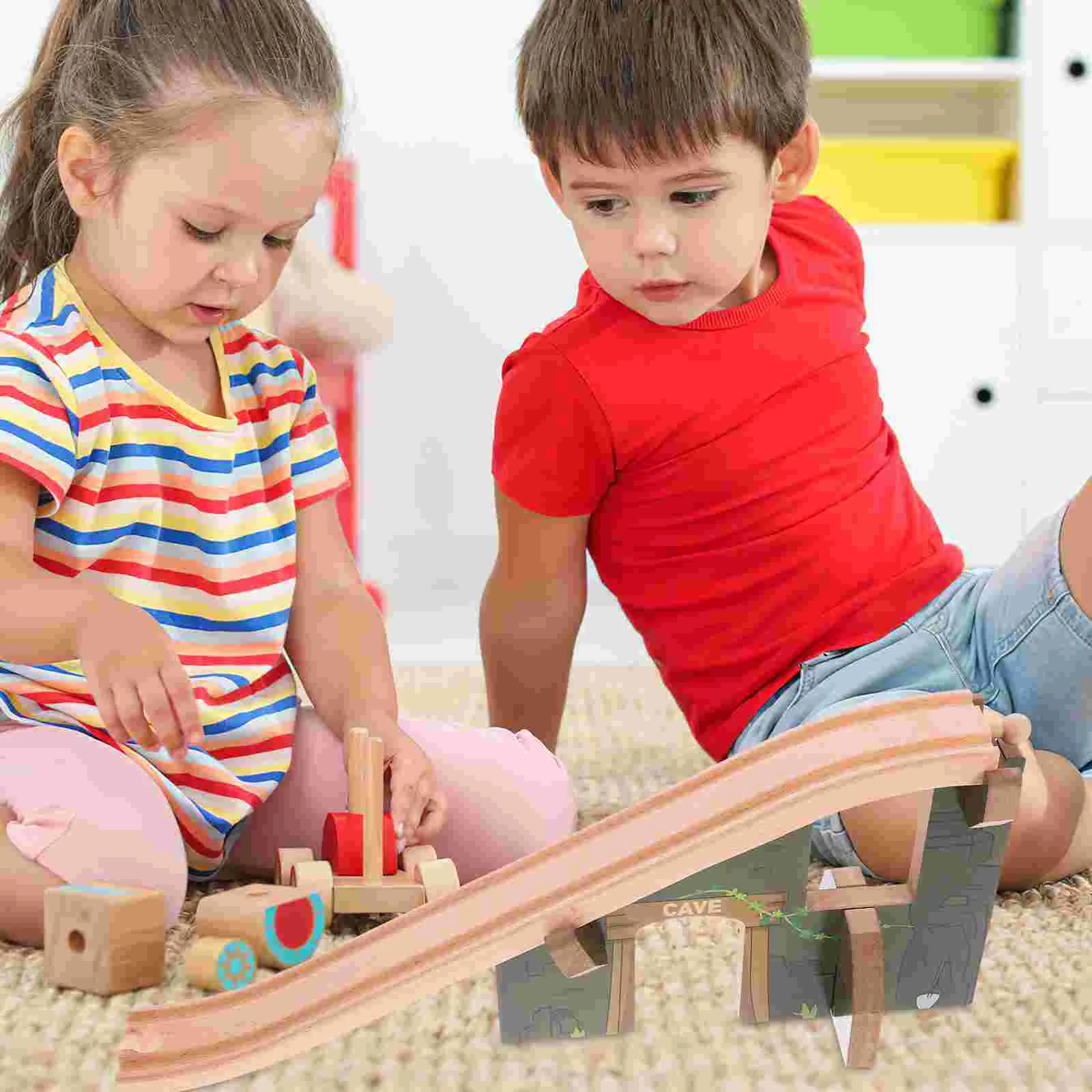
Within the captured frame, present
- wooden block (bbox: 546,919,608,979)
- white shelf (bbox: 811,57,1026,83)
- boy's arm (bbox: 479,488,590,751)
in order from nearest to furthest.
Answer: wooden block (bbox: 546,919,608,979), boy's arm (bbox: 479,488,590,751), white shelf (bbox: 811,57,1026,83)

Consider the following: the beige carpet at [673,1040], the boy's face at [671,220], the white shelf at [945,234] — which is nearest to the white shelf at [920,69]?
the white shelf at [945,234]

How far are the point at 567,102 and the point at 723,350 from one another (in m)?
0.18

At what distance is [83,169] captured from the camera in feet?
2.55

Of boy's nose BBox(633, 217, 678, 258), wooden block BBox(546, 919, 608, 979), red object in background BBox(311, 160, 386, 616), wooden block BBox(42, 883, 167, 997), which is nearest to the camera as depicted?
wooden block BBox(546, 919, 608, 979)

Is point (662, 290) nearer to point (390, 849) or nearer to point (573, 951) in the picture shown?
point (390, 849)

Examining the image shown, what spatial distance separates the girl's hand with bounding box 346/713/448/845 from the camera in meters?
0.78

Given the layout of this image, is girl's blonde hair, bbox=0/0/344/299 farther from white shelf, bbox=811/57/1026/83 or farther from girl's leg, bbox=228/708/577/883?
white shelf, bbox=811/57/1026/83

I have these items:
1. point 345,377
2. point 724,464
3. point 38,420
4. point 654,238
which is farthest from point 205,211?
point 345,377

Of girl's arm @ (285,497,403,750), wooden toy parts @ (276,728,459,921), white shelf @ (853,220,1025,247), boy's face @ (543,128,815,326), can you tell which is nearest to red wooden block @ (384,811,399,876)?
wooden toy parts @ (276,728,459,921)

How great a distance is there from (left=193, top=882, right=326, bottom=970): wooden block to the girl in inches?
1.1

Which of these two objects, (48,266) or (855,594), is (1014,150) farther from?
(48,266)

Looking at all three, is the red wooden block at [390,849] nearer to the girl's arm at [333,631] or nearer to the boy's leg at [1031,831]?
the girl's arm at [333,631]

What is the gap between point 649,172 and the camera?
83 centimetres

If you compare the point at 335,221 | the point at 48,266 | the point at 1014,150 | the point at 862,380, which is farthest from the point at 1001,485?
the point at 48,266
